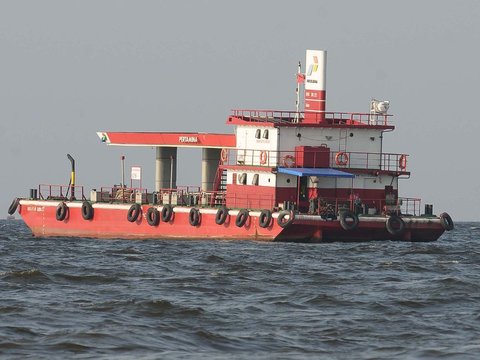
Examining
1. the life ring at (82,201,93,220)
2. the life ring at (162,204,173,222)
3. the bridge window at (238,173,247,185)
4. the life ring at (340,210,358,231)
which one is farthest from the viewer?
the life ring at (82,201,93,220)

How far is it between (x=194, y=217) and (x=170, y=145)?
9.01 metres

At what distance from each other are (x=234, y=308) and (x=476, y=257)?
19.1 meters

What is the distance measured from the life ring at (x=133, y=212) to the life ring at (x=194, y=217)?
13.2 ft

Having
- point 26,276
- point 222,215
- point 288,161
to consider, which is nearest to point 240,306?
point 26,276

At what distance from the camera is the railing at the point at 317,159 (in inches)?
2071

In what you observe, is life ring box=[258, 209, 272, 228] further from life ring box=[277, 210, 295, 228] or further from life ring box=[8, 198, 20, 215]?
life ring box=[8, 198, 20, 215]

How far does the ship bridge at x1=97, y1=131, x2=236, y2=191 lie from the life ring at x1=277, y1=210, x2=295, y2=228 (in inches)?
423

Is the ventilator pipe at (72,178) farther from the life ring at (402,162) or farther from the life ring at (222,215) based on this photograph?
the life ring at (402,162)

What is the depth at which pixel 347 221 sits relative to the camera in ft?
162

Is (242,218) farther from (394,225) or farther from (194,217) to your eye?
(394,225)

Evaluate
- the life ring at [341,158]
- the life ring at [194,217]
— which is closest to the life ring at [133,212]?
the life ring at [194,217]

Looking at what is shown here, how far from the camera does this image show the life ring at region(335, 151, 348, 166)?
53.0m

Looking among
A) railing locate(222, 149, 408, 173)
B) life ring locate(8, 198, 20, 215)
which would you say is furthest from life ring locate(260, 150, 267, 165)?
life ring locate(8, 198, 20, 215)

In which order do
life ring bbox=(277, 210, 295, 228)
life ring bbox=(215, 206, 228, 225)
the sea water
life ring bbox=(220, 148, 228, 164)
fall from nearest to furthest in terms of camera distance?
the sea water, life ring bbox=(277, 210, 295, 228), life ring bbox=(215, 206, 228, 225), life ring bbox=(220, 148, 228, 164)
